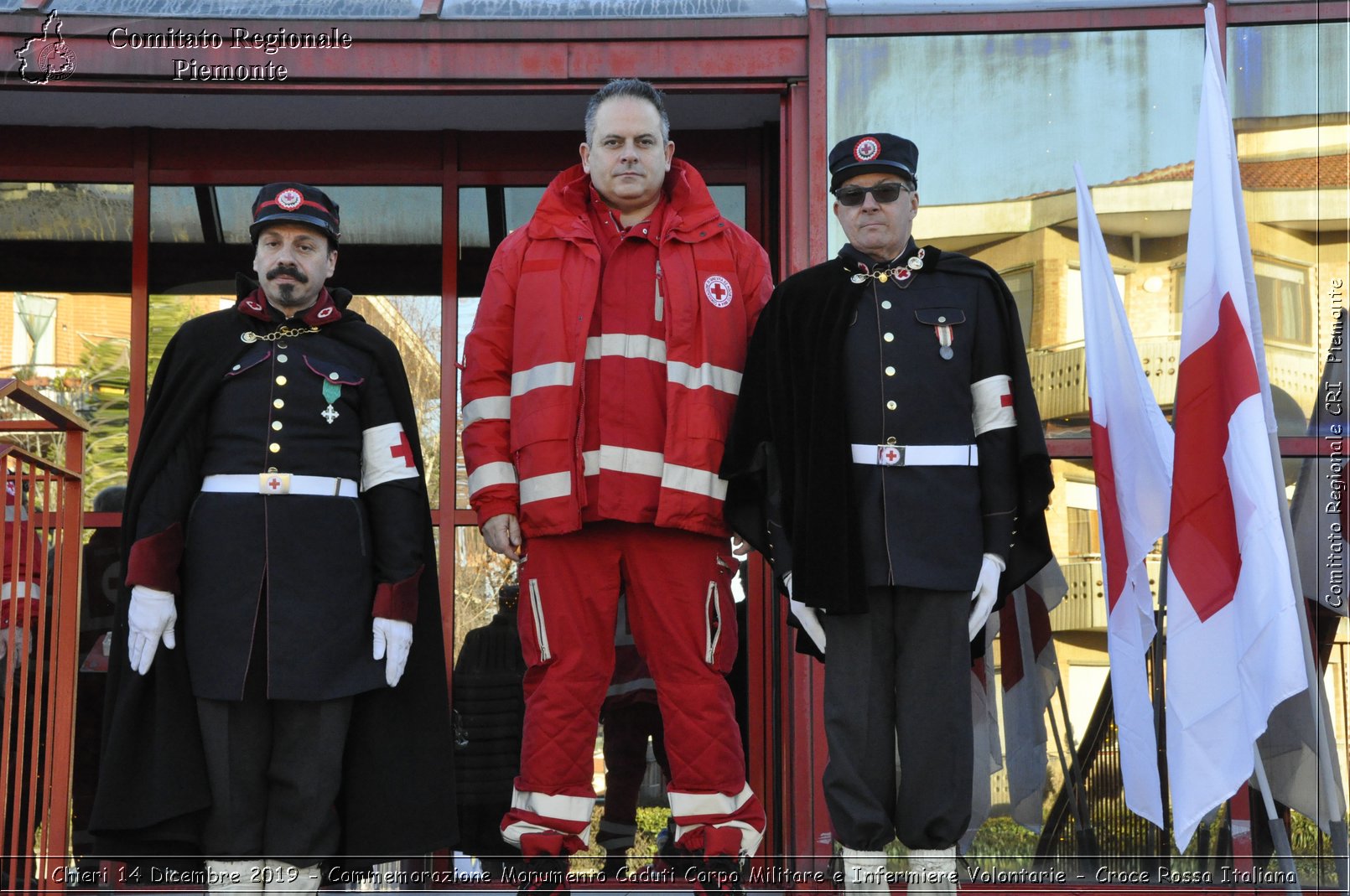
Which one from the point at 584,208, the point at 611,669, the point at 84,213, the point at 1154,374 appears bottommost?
the point at 611,669

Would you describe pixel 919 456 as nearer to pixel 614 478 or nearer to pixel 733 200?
pixel 614 478

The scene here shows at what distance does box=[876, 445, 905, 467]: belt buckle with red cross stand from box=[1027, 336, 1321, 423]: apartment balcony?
1447 millimetres

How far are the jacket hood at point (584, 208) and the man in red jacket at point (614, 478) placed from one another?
1 cm

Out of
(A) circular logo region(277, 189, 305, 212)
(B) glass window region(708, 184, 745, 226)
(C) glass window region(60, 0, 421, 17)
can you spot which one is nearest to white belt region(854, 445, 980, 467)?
(A) circular logo region(277, 189, 305, 212)

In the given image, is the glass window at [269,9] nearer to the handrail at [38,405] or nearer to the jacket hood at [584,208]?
the jacket hood at [584,208]

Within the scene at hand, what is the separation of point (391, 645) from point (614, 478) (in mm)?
740

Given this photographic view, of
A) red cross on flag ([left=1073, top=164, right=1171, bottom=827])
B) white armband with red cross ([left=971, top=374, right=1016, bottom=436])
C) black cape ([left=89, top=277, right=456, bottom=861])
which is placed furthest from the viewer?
red cross on flag ([left=1073, top=164, right=1171, bottom=827])

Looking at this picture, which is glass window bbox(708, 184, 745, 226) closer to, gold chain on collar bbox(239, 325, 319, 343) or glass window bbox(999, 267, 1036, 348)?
glass window bbox(999, 267, 1036, 348)

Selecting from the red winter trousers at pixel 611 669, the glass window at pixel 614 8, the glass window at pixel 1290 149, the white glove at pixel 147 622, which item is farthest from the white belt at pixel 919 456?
the glass window at pixel 614 8

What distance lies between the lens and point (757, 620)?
564cm

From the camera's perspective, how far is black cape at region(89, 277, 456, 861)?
3.73 metres

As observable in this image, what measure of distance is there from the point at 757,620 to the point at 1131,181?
2.10 m

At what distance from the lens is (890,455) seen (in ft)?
12.5

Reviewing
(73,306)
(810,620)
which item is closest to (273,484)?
(810,620)
